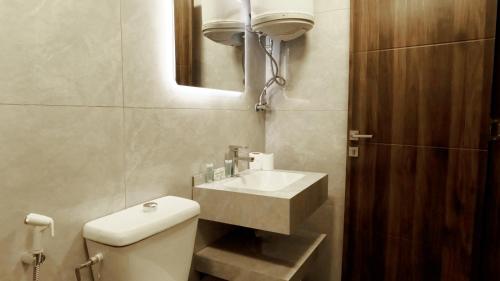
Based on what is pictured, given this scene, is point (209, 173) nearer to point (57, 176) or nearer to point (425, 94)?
point (57, 176)

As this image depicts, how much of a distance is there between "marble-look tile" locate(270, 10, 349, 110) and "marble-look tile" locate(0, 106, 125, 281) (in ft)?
4.07

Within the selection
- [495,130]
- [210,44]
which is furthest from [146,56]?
[495,130]

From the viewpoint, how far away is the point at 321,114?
205cm

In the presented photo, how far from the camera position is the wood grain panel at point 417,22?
1.56 meters

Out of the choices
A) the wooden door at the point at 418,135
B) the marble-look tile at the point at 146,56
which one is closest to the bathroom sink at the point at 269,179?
the wooden door at the point at 418,135

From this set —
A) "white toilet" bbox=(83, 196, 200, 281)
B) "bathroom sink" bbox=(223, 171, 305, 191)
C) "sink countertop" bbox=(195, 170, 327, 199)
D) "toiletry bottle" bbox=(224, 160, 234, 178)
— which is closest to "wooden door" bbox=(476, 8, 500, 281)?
"sink countertop" bbox=(195, 170, 327, 199)

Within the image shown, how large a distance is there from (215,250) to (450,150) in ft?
4.30

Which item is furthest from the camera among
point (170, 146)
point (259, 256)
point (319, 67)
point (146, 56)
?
point (319, 67)

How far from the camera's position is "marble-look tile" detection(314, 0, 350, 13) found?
193 centimetres

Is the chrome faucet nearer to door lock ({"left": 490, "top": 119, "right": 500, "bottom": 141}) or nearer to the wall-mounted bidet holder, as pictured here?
the wall-mounted bidet holder

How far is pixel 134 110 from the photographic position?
1.22m

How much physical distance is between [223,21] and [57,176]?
115 cm

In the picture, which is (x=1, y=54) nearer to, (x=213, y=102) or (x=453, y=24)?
(x=213, y=102)

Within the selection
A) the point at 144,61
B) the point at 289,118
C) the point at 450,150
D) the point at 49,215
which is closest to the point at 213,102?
the point at 144,61
